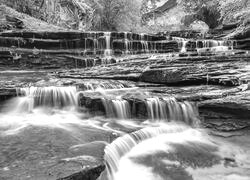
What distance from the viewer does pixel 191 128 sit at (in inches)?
270


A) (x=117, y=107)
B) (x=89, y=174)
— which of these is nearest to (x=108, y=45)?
(x=117, y=107)

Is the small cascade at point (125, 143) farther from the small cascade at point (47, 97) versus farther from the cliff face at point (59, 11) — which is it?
the cliff face at point (59, 11)

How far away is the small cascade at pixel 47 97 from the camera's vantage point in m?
7.59

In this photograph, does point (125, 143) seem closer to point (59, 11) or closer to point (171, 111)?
point (171, 111)

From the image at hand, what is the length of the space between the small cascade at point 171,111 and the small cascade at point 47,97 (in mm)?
2351

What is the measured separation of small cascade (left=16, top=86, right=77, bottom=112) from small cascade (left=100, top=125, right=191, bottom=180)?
110 inches

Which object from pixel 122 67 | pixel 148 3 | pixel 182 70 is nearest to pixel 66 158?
pixel 182 70

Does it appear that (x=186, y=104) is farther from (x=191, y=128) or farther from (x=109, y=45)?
(x=109, y=45)

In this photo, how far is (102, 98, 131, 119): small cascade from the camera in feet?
23.3

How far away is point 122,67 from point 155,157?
6.11 metres

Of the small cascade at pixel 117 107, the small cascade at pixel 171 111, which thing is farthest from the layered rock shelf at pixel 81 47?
the small cascade at pixel 117 107

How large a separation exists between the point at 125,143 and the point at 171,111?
2381 millimetres

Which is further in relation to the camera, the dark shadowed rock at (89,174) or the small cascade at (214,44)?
the small cascade at (214,44)

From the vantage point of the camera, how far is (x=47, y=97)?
782 centimetres
